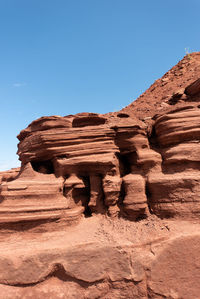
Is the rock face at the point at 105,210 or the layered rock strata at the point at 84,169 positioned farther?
the layered rock strata at the point at 84,169

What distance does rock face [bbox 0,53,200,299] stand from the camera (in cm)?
467

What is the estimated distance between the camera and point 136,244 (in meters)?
5.04

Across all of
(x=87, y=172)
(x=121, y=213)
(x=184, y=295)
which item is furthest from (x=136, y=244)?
(x=87, y=172)

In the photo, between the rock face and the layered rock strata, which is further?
the layered rock strata

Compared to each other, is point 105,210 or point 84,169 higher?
point 84,169

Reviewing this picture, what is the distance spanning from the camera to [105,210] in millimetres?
6215

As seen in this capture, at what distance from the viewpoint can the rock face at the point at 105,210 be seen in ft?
15.3

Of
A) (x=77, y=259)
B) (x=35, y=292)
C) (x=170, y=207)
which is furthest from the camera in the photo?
(x=170, y=207)

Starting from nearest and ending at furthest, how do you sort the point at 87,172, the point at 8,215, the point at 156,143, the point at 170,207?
the point at 8,215
the point at 170,207
the point at 87,172
the point at 156,143

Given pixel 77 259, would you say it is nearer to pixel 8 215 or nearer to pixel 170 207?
pixel 8 215

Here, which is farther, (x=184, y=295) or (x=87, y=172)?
(x=87, y=172)

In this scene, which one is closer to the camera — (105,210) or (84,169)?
(105,210)

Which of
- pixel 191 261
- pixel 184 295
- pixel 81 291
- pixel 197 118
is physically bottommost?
pixel 184 295

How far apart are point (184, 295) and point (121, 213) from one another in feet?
8.16
